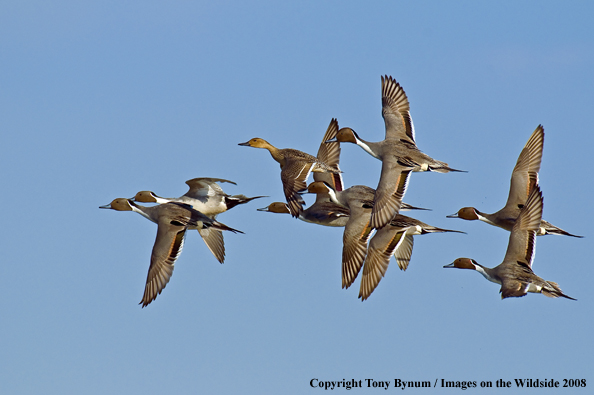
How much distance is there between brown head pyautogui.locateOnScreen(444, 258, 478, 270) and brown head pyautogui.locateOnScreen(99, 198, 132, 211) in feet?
20.3

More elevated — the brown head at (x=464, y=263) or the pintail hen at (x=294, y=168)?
the pintail hen at (x=294, y=168)

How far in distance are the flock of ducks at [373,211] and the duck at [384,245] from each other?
0.06 feet

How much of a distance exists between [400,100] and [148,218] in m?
5.31

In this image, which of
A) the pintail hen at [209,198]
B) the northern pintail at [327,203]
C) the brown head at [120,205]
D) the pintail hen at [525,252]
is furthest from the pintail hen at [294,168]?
the pintail hen at [525,252]

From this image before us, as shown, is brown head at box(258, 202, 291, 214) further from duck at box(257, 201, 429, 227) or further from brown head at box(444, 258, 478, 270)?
brown head at box(444, 258, 478, 270)

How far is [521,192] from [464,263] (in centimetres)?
169

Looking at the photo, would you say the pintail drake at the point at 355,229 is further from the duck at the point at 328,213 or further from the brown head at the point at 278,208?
the brown head at the point at 278,208

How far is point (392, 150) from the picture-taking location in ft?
51.1

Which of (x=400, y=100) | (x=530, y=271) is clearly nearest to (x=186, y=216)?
(x=400, y=100)

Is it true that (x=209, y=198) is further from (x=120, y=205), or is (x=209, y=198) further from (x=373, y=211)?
(x=373, y=211)

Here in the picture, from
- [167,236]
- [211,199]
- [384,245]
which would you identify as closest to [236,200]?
[211,199]

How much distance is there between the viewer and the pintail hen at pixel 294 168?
566 inches

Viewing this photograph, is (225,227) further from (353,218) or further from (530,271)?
(530,271)

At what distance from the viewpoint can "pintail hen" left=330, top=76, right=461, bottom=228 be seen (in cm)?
1427
